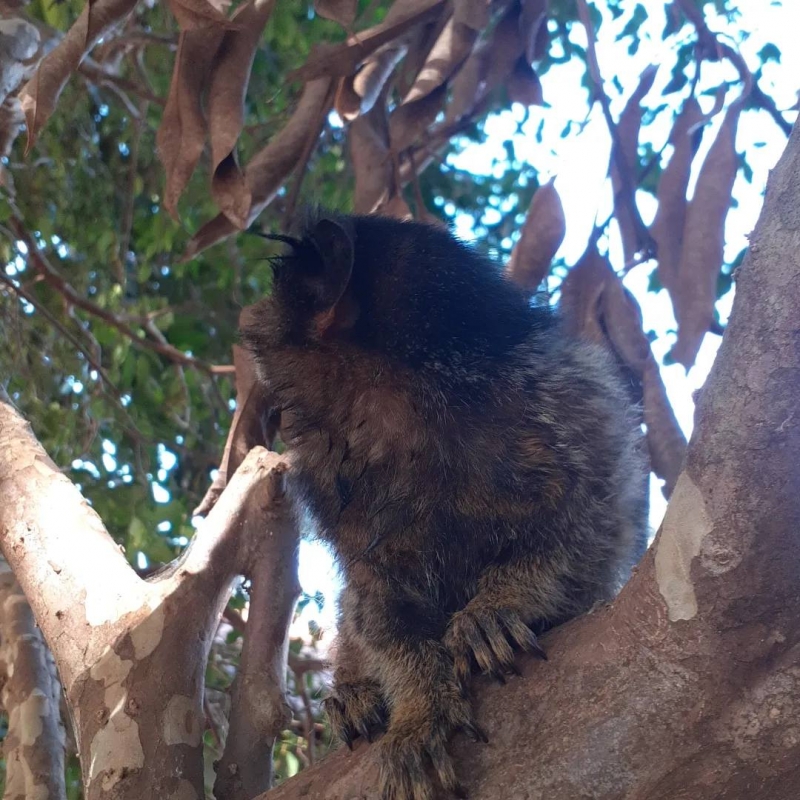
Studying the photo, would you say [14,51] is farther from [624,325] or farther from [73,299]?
[624,325]

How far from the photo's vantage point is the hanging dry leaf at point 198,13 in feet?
7.97

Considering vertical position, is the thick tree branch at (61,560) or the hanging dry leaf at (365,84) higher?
the hanging dry leaf at (365,84)

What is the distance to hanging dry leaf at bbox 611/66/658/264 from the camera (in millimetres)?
2975

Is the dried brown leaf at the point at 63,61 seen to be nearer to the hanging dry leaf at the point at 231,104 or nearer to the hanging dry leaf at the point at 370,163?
the hanging dry leaf at the point at 231,104

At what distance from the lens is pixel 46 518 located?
2.27m

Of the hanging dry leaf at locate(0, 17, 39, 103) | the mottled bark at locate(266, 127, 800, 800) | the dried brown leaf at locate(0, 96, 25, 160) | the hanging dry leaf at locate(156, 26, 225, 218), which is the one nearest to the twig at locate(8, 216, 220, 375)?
the dried brown leaf at locate(0, 96, 25, 160)

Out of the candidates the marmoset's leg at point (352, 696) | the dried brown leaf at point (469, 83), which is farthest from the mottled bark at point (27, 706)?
the dried brown leaf at point (469, 83)

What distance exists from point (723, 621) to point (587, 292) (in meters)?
1.75

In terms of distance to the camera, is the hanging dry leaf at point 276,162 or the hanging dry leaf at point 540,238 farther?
the hanging dry leaf at point 540,238

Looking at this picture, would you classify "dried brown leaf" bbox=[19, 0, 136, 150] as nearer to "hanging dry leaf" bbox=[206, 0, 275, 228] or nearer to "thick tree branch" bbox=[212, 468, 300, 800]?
"hanging dry leaf" bbox=[206, 0, 275, 228]

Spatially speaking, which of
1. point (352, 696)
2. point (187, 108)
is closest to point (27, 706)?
point (352, 696)

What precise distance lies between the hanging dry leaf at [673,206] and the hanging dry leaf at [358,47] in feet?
2.90

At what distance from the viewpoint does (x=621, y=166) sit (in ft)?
9.68

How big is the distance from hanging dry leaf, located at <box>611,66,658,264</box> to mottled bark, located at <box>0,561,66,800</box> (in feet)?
6.87
